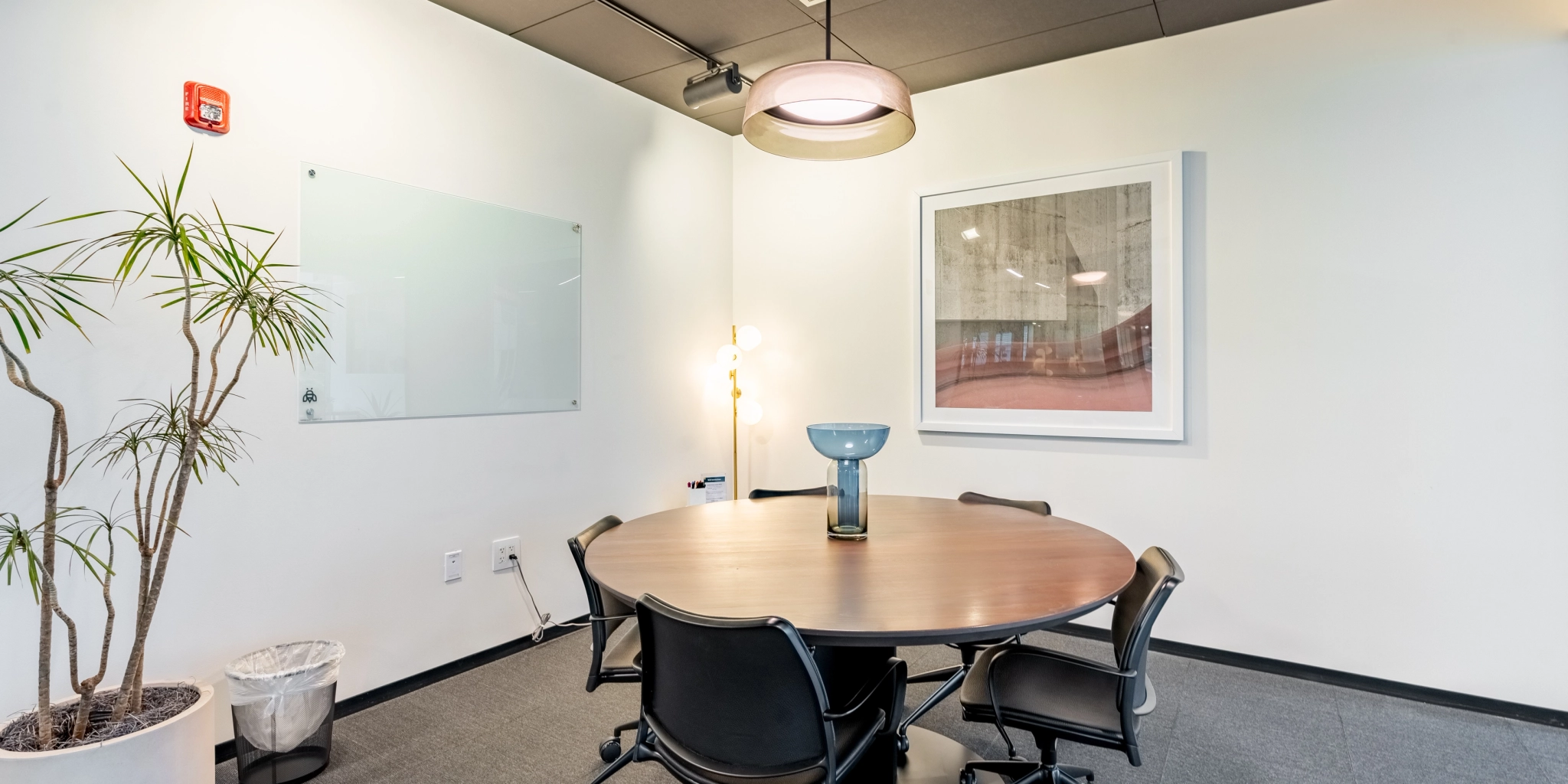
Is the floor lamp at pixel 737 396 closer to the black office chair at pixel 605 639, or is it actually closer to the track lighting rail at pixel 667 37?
the track lighting rail at pixel 667 37

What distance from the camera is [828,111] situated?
7.81 feet

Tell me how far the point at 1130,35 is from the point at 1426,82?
3.53ft

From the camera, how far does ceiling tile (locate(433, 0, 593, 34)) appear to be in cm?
301

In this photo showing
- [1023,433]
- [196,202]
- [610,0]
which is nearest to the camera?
[196,202]

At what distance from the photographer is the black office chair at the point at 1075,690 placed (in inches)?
67.7

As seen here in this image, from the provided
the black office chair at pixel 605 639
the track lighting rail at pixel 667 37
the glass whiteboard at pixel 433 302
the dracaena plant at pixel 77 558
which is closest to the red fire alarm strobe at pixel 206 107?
the glass whiteboard at pixel 433 302

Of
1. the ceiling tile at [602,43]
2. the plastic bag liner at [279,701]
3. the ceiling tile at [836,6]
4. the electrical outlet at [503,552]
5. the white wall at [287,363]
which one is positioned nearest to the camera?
the white wall at [287,363]

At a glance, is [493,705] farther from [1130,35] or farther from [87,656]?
[1130,35]

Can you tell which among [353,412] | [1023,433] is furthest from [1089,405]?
[353,412]

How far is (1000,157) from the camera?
12.2ft

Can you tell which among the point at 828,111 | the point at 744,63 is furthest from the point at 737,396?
the point at 828,111

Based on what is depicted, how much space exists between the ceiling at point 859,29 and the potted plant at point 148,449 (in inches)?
57.5

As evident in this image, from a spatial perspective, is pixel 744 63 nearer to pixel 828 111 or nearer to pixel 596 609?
pixel 828 111

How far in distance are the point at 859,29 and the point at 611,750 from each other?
291 centimetres
